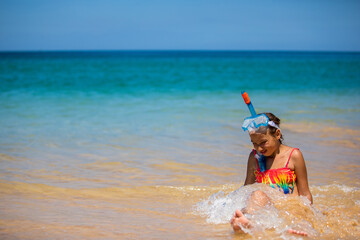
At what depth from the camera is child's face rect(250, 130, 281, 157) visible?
3537mm

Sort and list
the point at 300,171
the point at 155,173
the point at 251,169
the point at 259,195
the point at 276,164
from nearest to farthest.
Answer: the point at 259,195 → the point at 300,171 → the point at 276,164 → the point at 251,169 → the point at 155,173

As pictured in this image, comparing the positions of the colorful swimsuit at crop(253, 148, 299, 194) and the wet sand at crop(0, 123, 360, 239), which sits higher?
the colorful swimsuit at crop(253, 148, 299, 194)

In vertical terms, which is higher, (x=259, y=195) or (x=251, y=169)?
(x=251, y=169)

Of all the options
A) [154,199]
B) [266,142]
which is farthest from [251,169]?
[154,199]

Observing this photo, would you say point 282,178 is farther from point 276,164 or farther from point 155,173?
point 155,173

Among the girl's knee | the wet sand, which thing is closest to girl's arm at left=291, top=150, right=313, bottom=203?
the wet sand

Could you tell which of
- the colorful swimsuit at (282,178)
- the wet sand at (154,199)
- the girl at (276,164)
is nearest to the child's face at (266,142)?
the girl at (276,164)

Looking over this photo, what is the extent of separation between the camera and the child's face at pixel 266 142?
3537 millimetres

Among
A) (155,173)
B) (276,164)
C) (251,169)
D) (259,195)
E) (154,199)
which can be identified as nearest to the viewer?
(259,195)

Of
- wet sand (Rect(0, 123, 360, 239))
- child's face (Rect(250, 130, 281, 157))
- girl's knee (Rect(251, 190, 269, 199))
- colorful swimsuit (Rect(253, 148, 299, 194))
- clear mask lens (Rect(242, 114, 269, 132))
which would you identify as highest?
clear mask lens (Rect(242, 114, 269, 132))

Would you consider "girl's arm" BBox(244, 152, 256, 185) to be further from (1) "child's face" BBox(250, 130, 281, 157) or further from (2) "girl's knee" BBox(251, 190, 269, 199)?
(2) "girl's knee" BBox(251, 190, 269, 199)

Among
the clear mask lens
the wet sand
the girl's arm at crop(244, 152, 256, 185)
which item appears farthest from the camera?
the girl's arm at crop(244, 152, 256, 185)

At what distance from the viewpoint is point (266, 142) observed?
3.57 m

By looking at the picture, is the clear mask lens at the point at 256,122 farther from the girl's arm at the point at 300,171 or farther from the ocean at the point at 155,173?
the ocean at the point at 155,173
